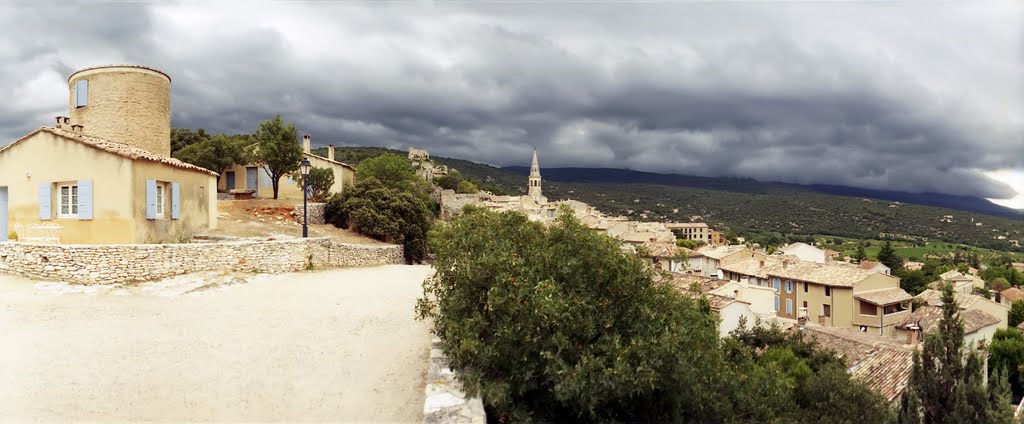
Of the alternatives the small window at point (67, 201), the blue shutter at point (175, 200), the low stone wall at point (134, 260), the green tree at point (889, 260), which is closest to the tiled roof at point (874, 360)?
the low stone wall at point (134, 260)

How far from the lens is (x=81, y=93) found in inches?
840

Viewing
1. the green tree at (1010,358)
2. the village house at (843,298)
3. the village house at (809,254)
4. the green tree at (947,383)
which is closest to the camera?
the green tree at (947,383)

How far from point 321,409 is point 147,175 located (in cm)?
1224

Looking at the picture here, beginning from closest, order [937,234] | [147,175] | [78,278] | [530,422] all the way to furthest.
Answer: [530,422] < [78,278] < [147,175] < [937,234]

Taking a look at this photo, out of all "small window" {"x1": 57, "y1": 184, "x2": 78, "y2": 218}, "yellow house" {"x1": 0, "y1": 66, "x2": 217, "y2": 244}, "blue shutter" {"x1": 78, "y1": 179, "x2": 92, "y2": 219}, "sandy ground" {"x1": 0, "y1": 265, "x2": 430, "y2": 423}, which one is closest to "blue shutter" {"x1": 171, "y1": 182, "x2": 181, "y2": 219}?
"yellow house" {"x1": 0, "y1": 66, "x2": 217, "y2": 244}

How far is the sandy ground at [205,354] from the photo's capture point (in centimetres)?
777

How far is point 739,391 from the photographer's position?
28.9 feet

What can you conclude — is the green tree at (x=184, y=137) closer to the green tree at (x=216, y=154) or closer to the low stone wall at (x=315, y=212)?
the green tree at (x=216, y=154)

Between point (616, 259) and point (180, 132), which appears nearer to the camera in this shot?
point (616, 259)

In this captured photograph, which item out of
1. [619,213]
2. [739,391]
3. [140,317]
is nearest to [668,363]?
[739,391]

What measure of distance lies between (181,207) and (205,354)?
10398 millimetres

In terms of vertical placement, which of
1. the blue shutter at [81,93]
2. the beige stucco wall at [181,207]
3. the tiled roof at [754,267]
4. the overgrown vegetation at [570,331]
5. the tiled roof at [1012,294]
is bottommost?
the tiled roof at [1012,294]

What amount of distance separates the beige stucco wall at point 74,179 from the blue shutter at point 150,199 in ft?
1.83

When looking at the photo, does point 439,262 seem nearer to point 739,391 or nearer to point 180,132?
point 739,391
